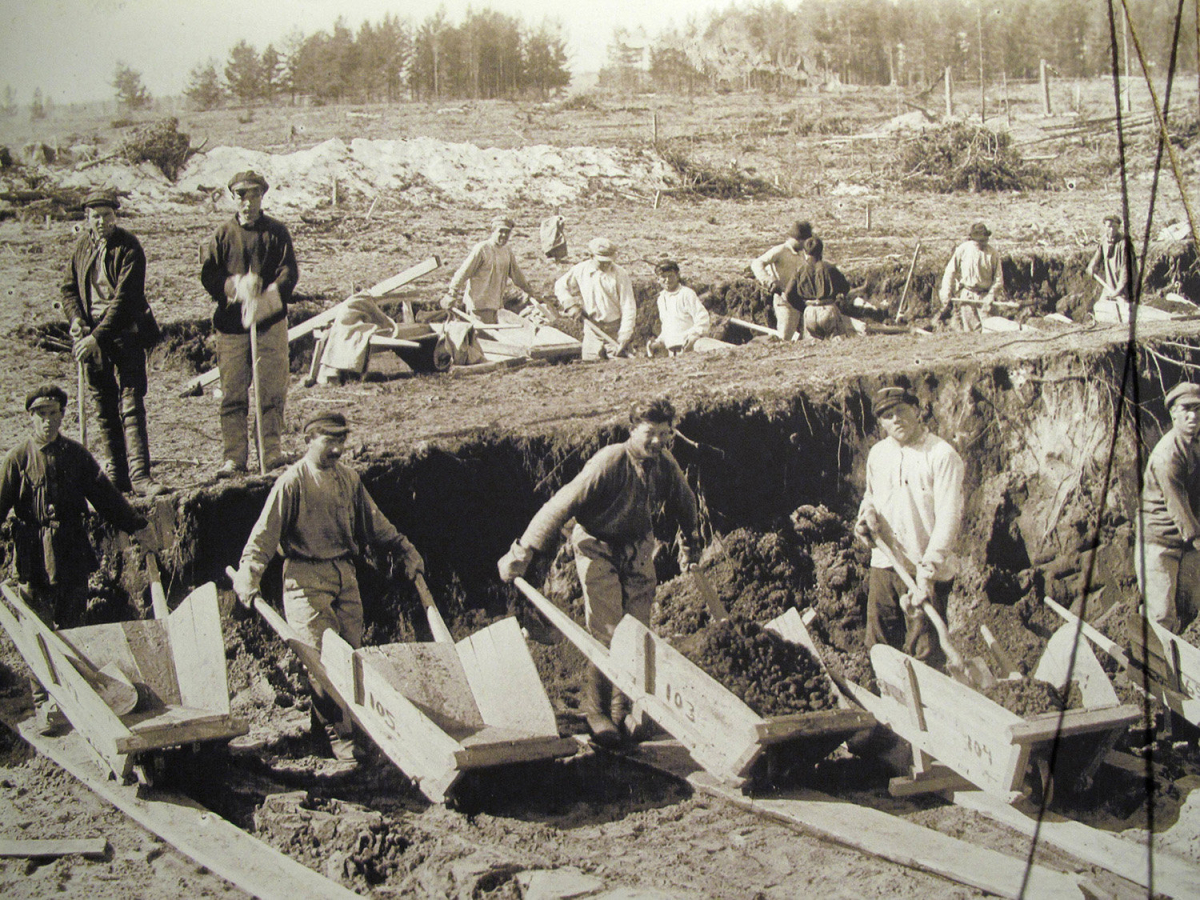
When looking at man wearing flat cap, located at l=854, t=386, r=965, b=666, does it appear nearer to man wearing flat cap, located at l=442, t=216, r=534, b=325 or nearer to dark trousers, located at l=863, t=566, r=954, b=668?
dark trousers, located at l=863, t=566, r=954, b=668

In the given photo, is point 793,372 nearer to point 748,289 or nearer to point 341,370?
point 748,289

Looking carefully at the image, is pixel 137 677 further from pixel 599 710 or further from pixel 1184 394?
pixel 1184 394

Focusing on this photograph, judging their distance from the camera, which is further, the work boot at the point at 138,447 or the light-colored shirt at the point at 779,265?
Answer: the light-colored shirt at the point at 779,265

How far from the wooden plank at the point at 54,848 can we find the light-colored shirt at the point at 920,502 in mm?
4093

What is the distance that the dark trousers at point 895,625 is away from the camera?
5.93 metres

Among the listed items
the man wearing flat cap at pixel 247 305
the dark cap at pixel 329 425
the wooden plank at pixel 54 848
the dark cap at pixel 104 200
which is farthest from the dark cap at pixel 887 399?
the wooden plank at pixel 54 848

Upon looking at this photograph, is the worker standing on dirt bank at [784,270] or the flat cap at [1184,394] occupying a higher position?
the worker standing on dirt bank at [784,270]

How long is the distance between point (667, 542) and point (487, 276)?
2022mm

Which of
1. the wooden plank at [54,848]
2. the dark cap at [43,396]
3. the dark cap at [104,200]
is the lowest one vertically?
the wooden plank at [54,848]

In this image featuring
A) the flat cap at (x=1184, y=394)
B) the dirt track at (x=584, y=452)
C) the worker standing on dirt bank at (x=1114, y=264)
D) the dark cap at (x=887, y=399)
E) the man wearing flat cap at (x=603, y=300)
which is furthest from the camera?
the worker standing on dirt bank at (x=1114, y=264)

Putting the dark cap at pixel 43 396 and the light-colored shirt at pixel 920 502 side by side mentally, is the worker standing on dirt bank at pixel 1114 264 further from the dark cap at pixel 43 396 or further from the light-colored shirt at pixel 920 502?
the dark cap at pixel 43 396

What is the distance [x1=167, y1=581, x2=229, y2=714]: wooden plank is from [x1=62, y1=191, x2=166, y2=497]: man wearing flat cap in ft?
3.05

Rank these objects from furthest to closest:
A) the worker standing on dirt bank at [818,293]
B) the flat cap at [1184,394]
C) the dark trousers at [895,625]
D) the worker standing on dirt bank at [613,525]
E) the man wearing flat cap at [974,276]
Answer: the man wearing flat cap at [974,276]
the worker standing on dirt bank at [818,293]
the flat cap at [1184,394]
the dark trousers at [895,625]
the worker standing on dirt bank at [613,525]

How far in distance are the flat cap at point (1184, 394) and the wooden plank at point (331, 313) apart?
4.64 meters
